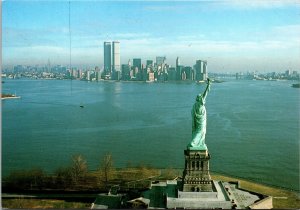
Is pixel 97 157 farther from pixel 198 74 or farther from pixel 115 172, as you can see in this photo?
pixel 198 74

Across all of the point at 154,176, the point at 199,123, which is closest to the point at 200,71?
the point at 154,176

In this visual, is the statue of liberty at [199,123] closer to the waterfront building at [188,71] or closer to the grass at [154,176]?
the grass at [154,176]

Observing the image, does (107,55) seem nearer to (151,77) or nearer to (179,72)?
(179,72)

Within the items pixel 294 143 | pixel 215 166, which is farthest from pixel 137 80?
pixel 215 166

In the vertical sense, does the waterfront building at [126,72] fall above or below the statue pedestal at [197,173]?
above

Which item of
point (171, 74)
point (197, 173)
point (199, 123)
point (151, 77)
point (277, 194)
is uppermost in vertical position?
point (171, 74)

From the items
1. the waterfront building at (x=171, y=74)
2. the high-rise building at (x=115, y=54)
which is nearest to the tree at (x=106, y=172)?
the high-rise building at (x=115, y=54)

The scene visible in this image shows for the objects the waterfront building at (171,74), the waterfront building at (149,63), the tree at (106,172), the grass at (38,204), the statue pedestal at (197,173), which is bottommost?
the grass at (38,204)
